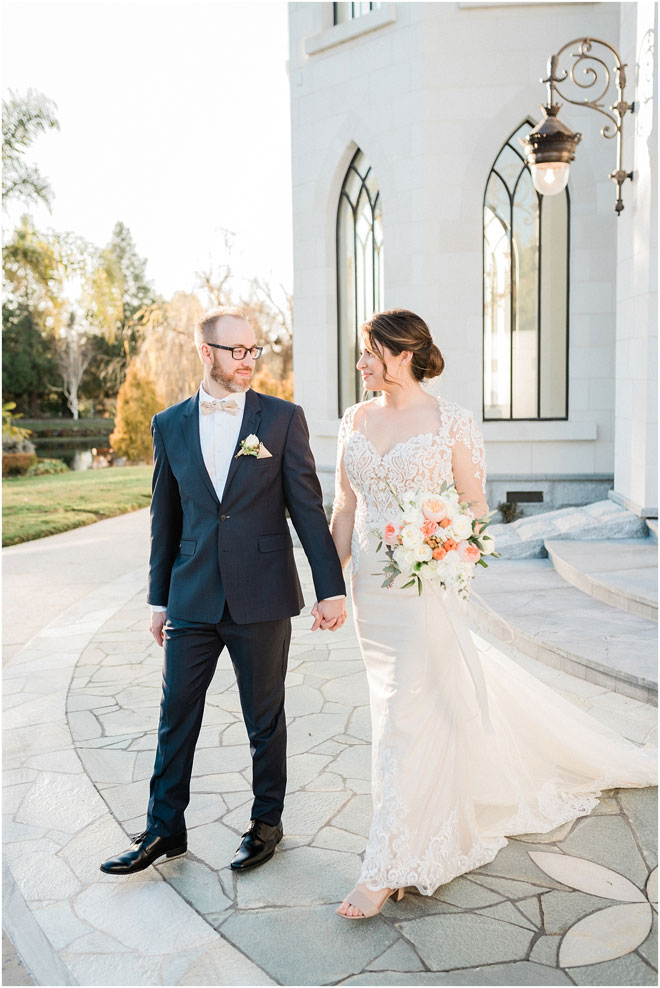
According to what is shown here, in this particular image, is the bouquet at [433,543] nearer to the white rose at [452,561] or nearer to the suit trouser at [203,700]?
the white rose at [452,561]

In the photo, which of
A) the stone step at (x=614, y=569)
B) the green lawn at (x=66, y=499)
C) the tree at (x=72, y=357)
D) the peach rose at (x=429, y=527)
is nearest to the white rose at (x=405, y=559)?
the peach rose at (x=429, y=527)

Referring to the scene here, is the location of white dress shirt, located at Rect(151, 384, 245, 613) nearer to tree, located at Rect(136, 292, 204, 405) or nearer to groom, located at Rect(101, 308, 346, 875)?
groom, located at Rect(101, 308, 346, 875)

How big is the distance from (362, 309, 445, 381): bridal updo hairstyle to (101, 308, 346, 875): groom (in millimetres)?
452

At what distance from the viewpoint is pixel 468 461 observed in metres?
3.64

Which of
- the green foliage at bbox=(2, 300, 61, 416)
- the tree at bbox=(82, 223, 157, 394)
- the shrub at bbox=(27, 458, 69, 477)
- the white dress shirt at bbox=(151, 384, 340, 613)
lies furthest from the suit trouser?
the green foliage at bbox=(2, 300, 61, 416)

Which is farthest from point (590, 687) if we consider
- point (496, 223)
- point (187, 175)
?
point (187, 175)

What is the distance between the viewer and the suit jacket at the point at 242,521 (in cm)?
355

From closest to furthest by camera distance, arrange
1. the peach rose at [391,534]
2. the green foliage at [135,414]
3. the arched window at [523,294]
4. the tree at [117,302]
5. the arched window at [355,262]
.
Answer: the peach rose at [391,534], the arched window at [523,294], the arched window at [355,262], the tree at [117,302], the green foliage at [135,414]

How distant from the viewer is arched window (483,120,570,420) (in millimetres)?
11516

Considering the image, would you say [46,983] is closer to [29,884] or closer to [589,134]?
[29,884]

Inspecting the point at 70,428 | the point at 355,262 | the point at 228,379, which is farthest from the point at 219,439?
the point at 70,428

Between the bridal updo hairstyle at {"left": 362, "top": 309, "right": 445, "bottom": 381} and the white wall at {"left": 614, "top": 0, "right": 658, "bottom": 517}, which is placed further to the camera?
the white wall at {"left": 614, "top": 0, "right": 658, "bottom": 517}

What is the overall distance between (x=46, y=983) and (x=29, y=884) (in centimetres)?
64

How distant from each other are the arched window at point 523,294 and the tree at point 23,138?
14566 mm
